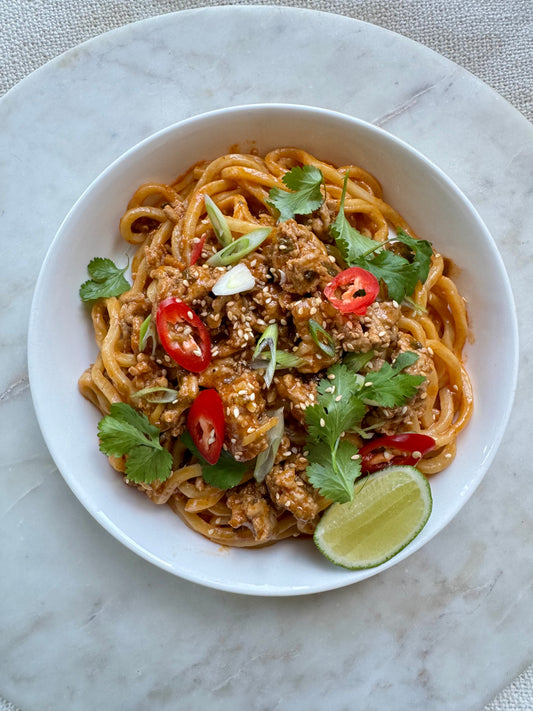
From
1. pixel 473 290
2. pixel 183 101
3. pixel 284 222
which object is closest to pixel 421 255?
pixel 473 290

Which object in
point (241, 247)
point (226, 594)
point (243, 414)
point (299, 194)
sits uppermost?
A: point (299, 194)

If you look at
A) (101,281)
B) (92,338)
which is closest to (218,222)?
(101,281)

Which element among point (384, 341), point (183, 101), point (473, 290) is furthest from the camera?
point (183, 101)

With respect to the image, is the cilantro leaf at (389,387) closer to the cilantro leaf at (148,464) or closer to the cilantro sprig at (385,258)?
the cilantro sprig at (385,258)

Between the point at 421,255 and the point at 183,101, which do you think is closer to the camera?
the point at 421,255

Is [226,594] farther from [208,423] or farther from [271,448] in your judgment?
[208,423]

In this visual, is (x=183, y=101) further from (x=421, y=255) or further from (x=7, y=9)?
(x=421, y=255)

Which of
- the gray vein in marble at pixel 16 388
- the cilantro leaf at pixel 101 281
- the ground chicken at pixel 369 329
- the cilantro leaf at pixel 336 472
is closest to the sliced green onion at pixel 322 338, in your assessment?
the ground chicken at pixel 369 329
